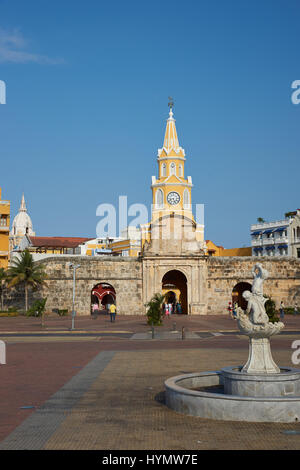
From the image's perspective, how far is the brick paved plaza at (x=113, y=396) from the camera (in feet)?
29.3

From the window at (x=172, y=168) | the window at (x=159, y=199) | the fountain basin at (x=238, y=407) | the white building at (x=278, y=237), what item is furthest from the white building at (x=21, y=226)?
the fountain basin at (x=238, y=407)

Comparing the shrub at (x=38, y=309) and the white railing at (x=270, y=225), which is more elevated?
the white railing at (x=270, y=225)

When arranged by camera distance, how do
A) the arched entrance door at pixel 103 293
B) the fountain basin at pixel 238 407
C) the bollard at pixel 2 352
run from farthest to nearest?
the arched entrance door at pixel 103 293 → the bollard at pixel 2 352 → the fountain basin at pixel 238 407

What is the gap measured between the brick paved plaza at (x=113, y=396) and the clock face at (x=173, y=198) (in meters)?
40.0

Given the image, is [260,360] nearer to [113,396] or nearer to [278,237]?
[113,396]

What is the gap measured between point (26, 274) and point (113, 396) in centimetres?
Result: 3441

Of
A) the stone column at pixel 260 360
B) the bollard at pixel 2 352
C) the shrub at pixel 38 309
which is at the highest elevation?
the shrub at pixel 38 309

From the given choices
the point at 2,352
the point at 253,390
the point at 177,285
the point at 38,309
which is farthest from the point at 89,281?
the point at 253,390

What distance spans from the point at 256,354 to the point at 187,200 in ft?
189

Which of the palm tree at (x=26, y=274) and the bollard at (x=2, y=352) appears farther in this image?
the palm tree at (x=26, y=274)

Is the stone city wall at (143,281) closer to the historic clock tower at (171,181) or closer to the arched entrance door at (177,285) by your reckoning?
the arched entrance door at (177,285)

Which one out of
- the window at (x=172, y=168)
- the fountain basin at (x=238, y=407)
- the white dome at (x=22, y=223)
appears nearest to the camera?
the fountain basin at (x=238, y=407)

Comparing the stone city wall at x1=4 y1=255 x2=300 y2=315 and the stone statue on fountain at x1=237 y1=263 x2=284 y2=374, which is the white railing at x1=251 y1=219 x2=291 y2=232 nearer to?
the stone city wall at x1=4 y1=255 x2=300 y2=315
